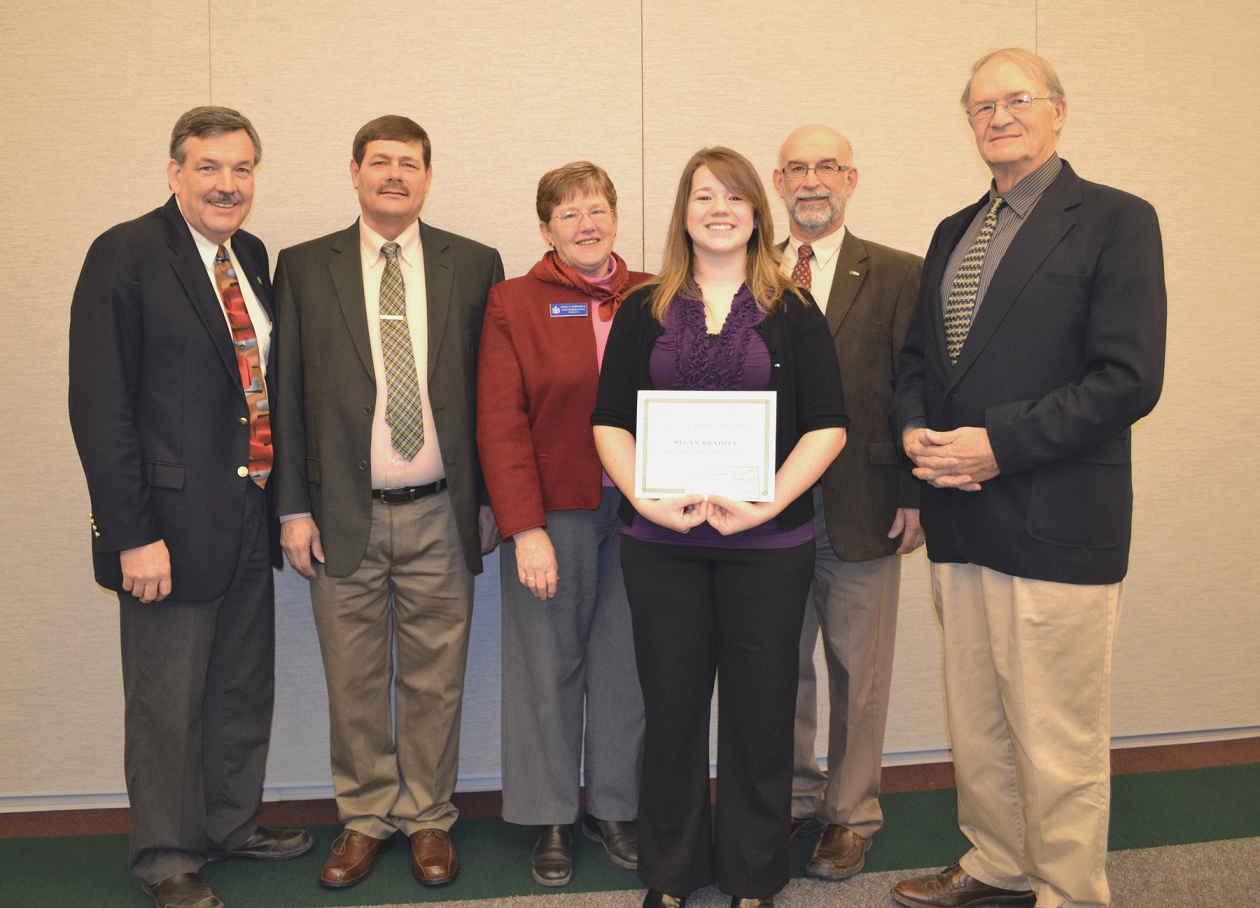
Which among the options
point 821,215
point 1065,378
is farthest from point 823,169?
point 1065,378

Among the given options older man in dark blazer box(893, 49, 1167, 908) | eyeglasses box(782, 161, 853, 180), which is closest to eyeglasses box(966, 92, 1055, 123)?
older man in dark blazer box(893, 49, 1167, 908)

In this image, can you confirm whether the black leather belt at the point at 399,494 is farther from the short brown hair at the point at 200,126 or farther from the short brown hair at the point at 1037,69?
the short brown hair at the point at 1037,69

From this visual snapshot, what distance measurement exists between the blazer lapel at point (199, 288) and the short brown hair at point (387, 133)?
533 millimetres

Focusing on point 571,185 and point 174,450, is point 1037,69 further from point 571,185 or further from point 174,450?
point 174,450

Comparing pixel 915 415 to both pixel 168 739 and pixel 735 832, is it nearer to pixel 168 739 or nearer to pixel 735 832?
pixel 735 832

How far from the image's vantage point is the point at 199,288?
2.46 metres

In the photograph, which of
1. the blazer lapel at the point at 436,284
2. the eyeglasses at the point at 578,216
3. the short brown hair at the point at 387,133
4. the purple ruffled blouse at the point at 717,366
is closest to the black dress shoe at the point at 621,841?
→ the purple ruffled blouse at the point at 717,366

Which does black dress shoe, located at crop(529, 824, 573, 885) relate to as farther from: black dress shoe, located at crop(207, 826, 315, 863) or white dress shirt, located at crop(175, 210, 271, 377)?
white dress shirt, located at crop(175, 210, 271, 377)

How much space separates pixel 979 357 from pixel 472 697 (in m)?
2.22

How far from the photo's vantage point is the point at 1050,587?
7.03ft

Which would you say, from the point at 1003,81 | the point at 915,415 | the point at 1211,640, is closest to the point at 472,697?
the point at 915,415

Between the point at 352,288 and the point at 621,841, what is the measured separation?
181 cm

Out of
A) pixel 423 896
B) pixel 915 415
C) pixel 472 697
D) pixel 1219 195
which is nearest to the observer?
pixel 915 415

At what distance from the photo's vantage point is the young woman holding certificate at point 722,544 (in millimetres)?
2135
